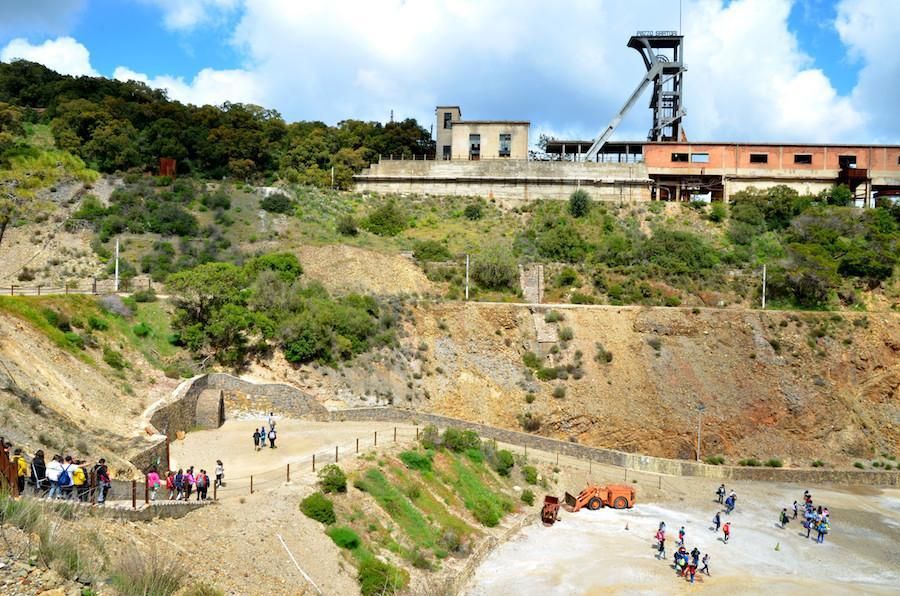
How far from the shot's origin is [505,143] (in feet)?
204

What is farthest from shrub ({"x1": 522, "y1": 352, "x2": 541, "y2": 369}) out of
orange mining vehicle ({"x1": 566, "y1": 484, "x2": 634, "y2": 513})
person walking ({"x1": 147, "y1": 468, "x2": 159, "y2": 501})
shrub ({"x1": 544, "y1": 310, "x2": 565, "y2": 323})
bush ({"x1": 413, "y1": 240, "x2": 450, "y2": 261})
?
person walking ({"x1": 147, "y1": 468, "x2": 159, "y2": 501})

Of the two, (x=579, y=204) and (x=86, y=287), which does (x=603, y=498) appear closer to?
(x=86, y=287)

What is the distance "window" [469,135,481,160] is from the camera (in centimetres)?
6250

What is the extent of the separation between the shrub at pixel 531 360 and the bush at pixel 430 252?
1051 cm

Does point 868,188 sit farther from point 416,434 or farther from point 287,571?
point 287,571

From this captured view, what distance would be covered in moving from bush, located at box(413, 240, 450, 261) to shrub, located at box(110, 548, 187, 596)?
1391 inches

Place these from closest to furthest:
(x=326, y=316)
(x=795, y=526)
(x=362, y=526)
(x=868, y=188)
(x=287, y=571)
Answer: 1. (x=287, y=571)
2. (x=362, y=526)
3. (x=795, y=526)
4. (x=326, y=316)
5. (x=868, y=188)

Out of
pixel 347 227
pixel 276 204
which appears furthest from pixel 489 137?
pixel 276 204

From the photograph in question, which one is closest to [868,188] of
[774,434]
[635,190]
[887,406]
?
[635,190]

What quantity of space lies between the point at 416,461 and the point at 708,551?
9825 millimetres

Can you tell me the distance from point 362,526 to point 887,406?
30.8 meters

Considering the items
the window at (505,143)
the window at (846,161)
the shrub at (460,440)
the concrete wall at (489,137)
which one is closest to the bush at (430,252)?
the concrete wall at (489,137)

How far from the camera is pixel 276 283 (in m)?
39.2

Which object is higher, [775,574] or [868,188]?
[868,188]
